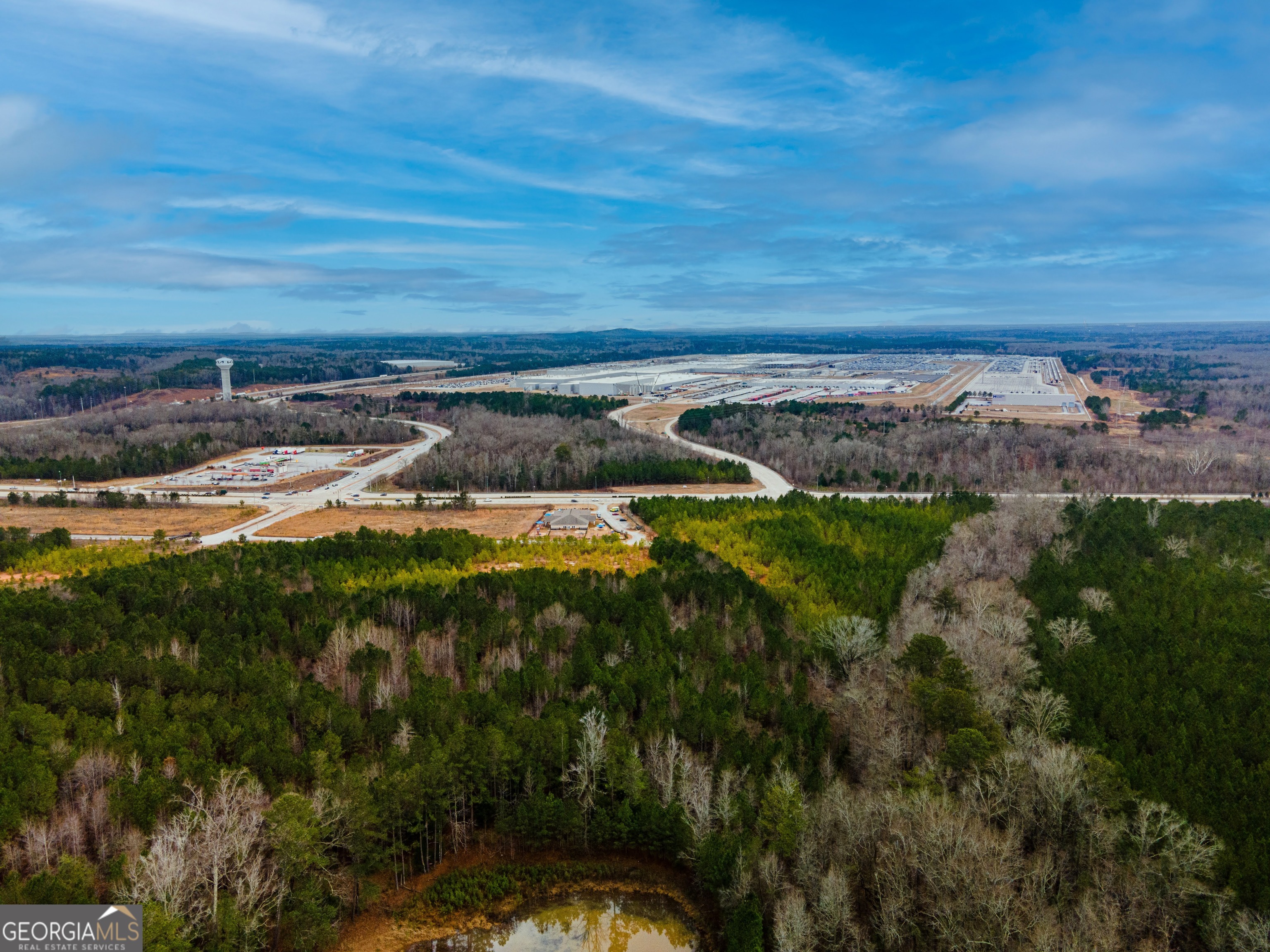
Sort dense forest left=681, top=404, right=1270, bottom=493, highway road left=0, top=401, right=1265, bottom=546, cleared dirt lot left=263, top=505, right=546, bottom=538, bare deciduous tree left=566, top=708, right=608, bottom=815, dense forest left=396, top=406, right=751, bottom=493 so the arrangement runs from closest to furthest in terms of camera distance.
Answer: bare deciduous tree left=566, top=708, right=608, bottom=815 → cleared dirt lot left=263, top=505, right=546, bottom=538 → highway road left=0, top=401, right=1265, bottom=546 → dense forest left=681, top=404, right=1270, bottom=493 → dense forest left=396, top=406, right=751, bottom=493

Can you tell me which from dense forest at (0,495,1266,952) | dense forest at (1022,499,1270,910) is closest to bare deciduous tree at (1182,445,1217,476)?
dense forest at (1022,499,1270,910)

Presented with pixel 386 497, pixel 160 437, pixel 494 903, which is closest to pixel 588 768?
pixel 494 903

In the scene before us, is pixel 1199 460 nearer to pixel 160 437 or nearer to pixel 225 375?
pixel 160 437

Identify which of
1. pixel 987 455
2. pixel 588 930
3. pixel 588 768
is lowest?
pixel 588 930

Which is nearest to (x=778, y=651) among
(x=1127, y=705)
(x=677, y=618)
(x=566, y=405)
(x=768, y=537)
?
(x=677, y=618)

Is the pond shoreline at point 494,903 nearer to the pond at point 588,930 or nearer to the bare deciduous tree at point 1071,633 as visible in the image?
the pond at point 588,930

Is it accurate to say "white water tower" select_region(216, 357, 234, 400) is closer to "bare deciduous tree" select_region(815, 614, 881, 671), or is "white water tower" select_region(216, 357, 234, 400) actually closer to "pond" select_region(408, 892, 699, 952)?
"bare deciduous tree" select_region(815, 614, 881, 671)

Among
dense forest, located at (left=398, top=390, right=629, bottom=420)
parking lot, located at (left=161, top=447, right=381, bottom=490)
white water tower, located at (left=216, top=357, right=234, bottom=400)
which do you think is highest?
white water tower, located at (left=216, top=357, right=234, bottom=400)
